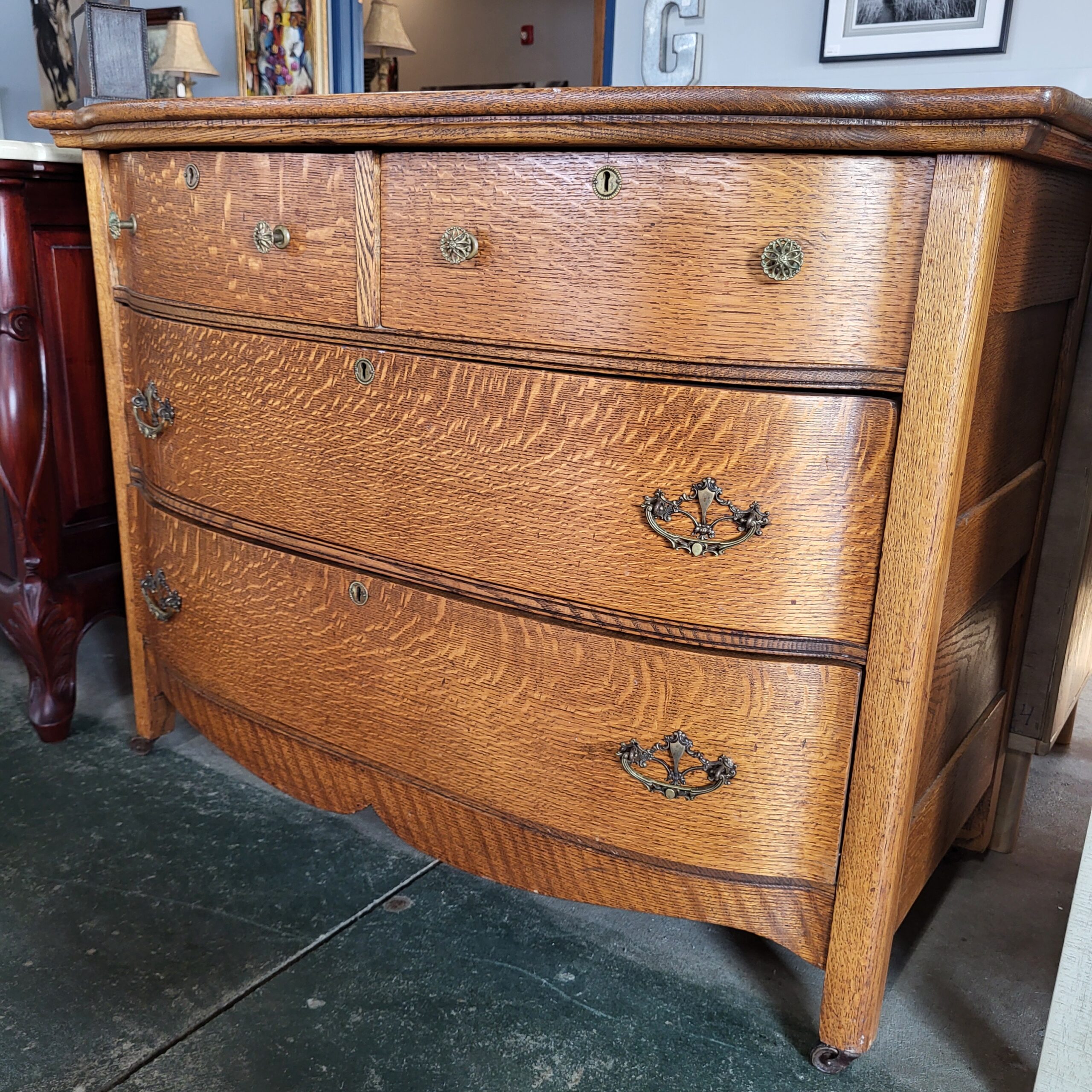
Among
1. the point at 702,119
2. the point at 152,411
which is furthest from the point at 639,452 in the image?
the point at 152,411

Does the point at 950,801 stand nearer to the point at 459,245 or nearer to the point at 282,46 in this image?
the point at 459,245

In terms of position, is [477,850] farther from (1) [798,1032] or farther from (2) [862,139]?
(2) [862,139]

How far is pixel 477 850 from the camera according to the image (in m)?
→ 1.43

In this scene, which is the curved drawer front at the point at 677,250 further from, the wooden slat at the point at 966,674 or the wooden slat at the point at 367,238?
the wooden slat at the point at 966,674

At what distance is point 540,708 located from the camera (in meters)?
1.30

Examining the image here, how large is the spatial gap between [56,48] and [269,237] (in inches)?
174

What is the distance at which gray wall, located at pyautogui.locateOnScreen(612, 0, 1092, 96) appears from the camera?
1.70m

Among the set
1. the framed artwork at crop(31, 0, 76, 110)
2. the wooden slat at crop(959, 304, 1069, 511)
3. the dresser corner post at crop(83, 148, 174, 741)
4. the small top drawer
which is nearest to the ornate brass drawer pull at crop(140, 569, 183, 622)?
the dresser corner post at crop(83, 148, 174, 741)

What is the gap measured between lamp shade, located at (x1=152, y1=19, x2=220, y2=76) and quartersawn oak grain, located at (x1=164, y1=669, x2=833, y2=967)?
303cm

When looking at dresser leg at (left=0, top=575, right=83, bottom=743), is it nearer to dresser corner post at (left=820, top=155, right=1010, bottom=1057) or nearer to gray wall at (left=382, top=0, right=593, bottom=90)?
dresser corner post at (left=820, top=155, right=1010, bottom=1057)

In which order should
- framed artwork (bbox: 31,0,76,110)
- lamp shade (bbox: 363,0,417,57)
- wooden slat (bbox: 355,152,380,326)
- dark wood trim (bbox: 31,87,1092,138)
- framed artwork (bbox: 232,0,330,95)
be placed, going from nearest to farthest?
dark wood trim (bbox: 31,87,1092,138) < wooden slat (bbox: 355,152,380,326) < framed artwork (bbox: 232,0,330,95) < lamp shade (bbox: 363,0,417,57) < framed artwork (bbox: 31,0,76,110)

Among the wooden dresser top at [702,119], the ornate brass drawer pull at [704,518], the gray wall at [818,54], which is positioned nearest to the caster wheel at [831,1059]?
the ornate brass drawer pull at [704,518]

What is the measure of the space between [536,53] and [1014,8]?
24.4 ft

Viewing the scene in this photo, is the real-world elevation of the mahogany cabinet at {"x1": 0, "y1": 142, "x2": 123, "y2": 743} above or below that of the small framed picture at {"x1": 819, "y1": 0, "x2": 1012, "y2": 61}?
below
